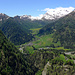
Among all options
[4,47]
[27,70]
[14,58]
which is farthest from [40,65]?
[4,47]

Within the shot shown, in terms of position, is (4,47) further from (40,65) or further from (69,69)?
(69,69)

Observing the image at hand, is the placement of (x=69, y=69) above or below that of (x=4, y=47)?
below

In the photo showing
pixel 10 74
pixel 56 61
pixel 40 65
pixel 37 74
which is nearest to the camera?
pixel 10 74

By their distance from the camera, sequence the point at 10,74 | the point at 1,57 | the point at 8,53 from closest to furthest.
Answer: the point at 10,74 → the point at 1,57 → the point at 8,53

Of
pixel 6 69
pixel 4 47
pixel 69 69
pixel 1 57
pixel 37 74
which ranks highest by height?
pixel 4 47

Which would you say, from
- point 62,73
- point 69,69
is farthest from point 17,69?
point 69,69

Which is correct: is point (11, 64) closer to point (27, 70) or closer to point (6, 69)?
point (6, 69)

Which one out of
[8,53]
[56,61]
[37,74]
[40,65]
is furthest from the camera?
[40,65]

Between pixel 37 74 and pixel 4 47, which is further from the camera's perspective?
pixel 37 74

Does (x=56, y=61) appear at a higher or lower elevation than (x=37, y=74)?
higher
